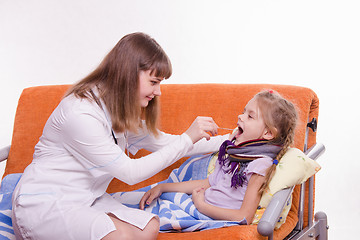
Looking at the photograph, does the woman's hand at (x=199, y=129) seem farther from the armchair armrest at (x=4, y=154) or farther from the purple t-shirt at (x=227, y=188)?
the armchair armrest at (x=4, y=154)

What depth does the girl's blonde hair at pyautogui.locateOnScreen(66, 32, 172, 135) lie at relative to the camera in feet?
5.38

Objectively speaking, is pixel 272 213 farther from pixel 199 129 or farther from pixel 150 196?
pixel 150 196

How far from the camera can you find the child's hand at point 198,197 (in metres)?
1.71

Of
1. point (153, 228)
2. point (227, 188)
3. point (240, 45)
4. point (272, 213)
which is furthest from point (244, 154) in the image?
point (240, 45)

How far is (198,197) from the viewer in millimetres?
1734

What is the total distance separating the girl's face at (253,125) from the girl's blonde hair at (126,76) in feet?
1.06

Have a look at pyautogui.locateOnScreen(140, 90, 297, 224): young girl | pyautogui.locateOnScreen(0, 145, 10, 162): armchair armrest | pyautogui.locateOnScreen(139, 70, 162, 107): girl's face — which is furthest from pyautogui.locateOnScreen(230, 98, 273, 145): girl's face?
pyautogui.locateOnScreen(0, 145, 10, 162): armchair armrest

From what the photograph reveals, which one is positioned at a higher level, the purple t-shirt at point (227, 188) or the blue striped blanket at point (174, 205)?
the purple t-shirt at point (227, 188)

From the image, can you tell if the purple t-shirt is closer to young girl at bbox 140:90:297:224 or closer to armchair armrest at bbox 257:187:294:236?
young girl at bbox 140:90:297:224

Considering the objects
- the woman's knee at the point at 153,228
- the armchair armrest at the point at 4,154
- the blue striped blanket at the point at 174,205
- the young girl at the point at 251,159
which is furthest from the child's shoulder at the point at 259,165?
the armchair armrest at the point at 4,154

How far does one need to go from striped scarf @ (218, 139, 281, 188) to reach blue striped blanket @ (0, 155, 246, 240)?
6.5 inches

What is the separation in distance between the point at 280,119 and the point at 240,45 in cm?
97

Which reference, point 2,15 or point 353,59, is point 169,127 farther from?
point 2,15

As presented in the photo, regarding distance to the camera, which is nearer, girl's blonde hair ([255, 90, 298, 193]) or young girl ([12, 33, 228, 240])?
young girl ([12, 33, 228, 240])
